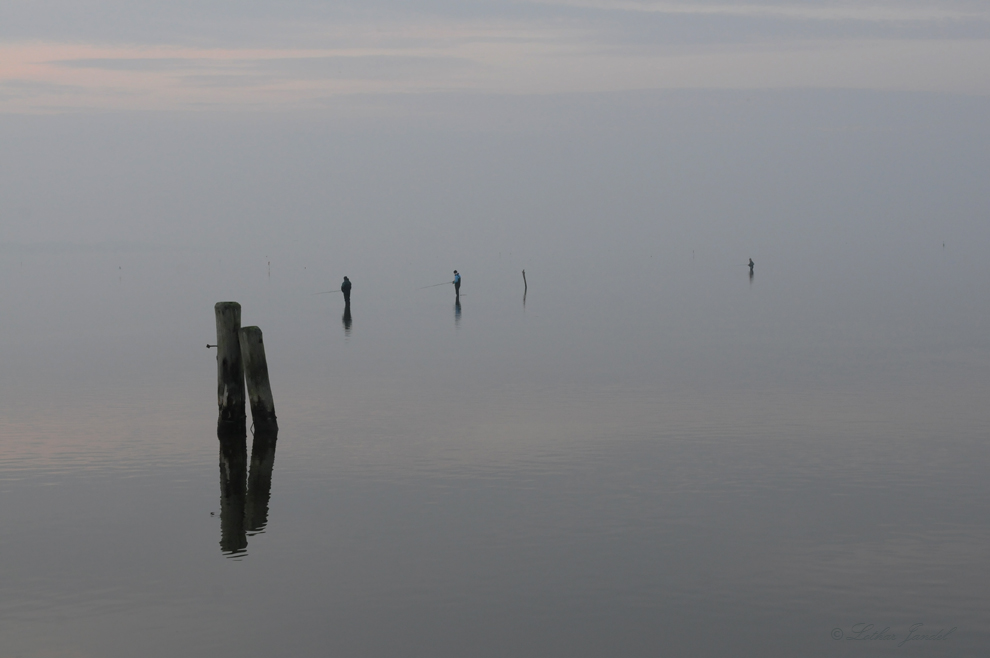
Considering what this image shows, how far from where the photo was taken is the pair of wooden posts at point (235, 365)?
22422 millimetres

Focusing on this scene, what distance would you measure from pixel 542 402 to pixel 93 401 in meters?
11.7

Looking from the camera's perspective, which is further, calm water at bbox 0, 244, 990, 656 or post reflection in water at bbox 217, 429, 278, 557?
post reflection in water at bbox 217, 429, 278, 557

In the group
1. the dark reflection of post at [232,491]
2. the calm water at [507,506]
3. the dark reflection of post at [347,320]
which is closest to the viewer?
the calm water at [507,506]

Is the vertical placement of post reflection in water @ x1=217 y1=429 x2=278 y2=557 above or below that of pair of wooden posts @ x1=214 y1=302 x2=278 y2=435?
below

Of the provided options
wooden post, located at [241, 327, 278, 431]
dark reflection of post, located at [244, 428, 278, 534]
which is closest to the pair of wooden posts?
wooden post, located at [241, 327, 278, 431]

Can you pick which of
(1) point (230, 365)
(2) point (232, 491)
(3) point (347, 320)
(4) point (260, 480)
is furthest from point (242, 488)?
(3) point (347, 320)

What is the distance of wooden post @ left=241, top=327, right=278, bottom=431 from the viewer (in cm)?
2245

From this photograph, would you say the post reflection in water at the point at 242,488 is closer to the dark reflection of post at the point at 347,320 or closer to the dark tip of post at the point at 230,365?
the dark tip of post at the point at 230,365

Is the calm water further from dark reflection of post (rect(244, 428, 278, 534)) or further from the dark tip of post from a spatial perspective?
the dark tip of post

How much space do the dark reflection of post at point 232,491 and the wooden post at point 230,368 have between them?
0.36 metres

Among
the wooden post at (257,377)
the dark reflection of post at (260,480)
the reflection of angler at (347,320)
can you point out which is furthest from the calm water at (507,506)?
the reflection of angler at (347,320)

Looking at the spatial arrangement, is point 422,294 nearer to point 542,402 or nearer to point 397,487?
point 542,402

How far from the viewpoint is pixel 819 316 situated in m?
58.9

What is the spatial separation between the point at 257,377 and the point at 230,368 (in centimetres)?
58
